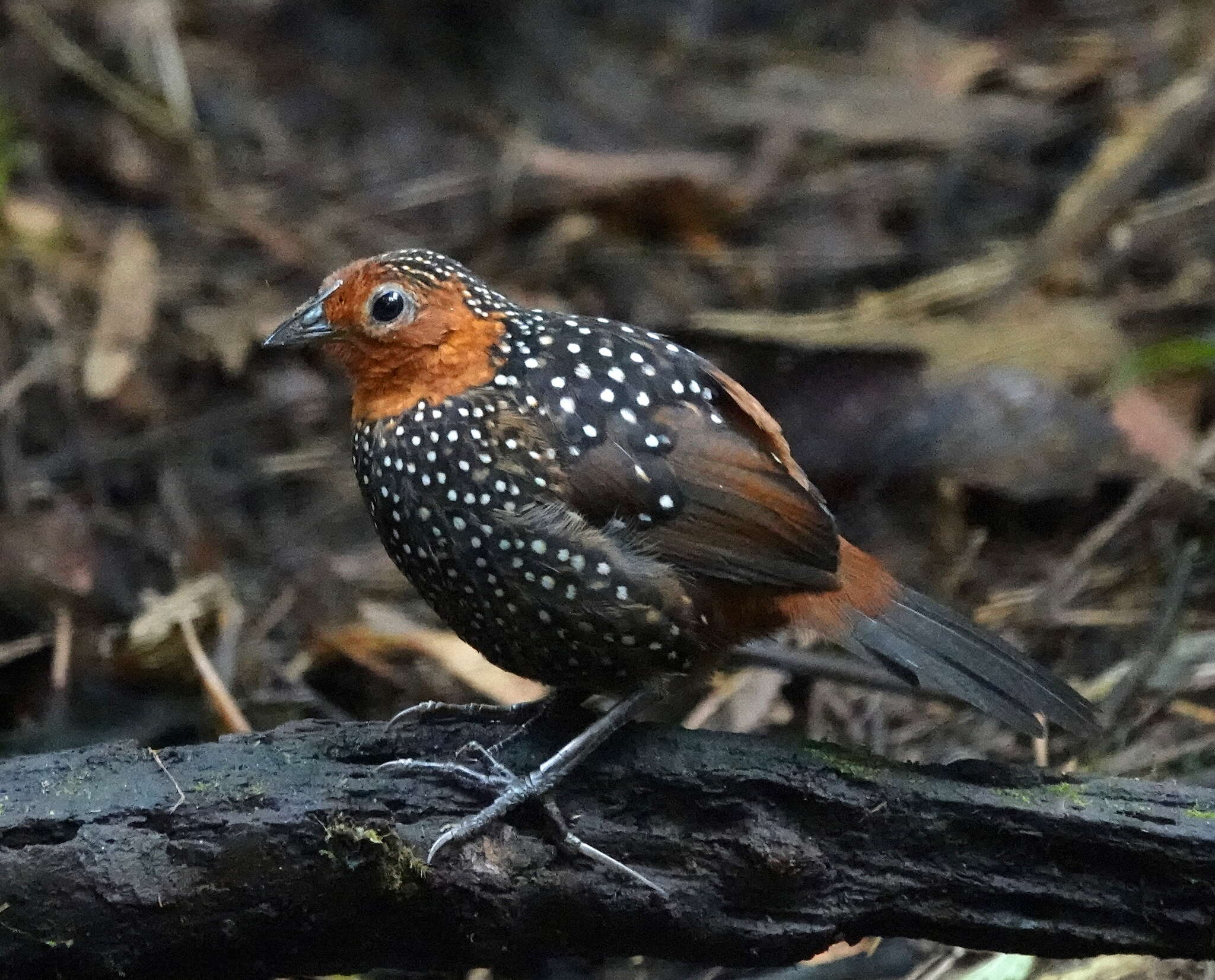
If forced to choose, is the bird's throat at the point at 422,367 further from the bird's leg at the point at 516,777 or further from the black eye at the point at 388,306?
the bird's leg at the point at 516,777

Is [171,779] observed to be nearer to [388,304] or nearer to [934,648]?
[388,304]

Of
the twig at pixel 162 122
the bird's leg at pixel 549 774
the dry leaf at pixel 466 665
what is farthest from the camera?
the twig at pixel 162 122

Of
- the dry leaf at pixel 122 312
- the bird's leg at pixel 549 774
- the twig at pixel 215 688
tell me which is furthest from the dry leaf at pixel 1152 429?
the dry leaf at pixel 122 312

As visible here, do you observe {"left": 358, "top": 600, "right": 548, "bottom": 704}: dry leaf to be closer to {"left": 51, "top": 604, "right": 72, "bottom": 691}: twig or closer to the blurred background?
the blurred background

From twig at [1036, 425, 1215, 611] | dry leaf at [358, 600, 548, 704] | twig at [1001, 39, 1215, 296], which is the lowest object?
dry leaf at [358, 600, 548, 704]

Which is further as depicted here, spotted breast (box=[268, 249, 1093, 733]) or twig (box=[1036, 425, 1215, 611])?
twig (box=[1036, 425, 1215, 611])

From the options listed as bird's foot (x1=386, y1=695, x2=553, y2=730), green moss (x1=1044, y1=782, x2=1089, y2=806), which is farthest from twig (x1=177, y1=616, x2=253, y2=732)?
green moss (x1=1044, y1=782, x2=1089, y2=806)

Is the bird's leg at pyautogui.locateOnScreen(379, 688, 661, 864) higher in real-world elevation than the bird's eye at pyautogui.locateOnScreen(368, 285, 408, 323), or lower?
lower

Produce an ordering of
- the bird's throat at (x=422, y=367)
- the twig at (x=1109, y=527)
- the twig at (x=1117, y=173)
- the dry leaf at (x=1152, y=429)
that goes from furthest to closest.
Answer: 1. the twig at (x=1117, y=173)
2. the dry leaf at (x=1152, y=429)
3. the twig at (x=1109, y=527)
4. the bird's throat at (x=422, y=367)
